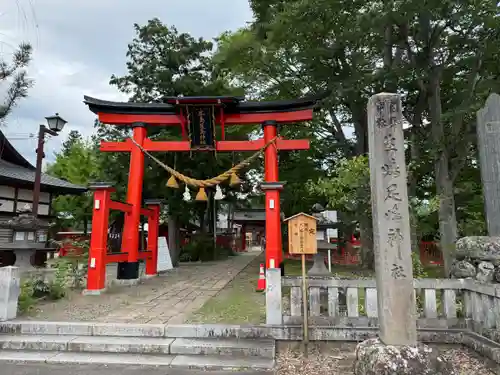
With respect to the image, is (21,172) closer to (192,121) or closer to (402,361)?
(192,121)

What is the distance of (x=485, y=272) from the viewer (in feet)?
17.6

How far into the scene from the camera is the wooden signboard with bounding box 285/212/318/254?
5578 mm

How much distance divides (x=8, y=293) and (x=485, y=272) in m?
8.04

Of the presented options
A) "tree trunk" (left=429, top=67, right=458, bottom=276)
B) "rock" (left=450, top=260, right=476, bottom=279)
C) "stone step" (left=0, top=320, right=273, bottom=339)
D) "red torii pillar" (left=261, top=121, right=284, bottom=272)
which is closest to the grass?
"stone step" (left=0, top=320, right=273, bottom=339)

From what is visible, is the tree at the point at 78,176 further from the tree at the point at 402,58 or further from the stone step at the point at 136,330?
the stone step at the point at 136,330

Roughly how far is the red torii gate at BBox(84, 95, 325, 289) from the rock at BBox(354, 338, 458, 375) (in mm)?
6726

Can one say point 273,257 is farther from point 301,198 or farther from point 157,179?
point 157,179

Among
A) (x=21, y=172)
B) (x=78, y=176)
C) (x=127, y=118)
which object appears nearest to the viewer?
(x=127, y=118)

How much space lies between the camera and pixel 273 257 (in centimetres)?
914

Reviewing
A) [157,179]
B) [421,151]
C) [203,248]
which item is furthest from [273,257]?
[203,248]

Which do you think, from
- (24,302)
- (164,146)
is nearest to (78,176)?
(164,146)

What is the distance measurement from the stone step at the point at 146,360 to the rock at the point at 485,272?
3464mm

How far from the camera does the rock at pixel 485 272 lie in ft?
17.4

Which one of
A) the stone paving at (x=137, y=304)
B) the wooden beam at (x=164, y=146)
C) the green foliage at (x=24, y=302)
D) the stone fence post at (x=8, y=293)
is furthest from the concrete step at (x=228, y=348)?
the wooden beam at (x=164, y=146)
